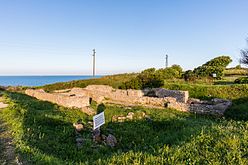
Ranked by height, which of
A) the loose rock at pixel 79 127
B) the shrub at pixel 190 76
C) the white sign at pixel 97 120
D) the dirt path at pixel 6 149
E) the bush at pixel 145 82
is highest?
the shrub at pixel 190 76

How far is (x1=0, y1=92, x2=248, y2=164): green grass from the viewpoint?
200 inches

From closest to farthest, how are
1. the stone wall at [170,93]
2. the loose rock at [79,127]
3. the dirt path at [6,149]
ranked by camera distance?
the dirt path at [6,149]
the loose rock at [79,127]
the stone wall at [170,93]

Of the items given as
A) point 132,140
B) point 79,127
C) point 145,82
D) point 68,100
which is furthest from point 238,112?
point 145,82

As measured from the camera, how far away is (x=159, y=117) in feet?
42.0

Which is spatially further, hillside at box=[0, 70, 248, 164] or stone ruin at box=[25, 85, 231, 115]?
stone ruin at box=[25, 85, 231, 115]

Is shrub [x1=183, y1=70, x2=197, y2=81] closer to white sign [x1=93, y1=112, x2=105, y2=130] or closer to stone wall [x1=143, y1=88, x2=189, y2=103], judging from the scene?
stone wall [x1=143, y1=88, x2=189, y2=103]

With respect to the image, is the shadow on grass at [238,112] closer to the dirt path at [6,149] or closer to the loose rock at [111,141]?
the loose rock at [111,141]

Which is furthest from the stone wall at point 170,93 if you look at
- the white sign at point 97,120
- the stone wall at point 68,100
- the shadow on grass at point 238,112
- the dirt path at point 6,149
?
the dirt path at point 6,149

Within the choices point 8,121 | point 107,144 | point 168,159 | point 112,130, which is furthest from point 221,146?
point 8,121

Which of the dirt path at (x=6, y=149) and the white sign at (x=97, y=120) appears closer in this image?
the dirt path at (x=6, y=149)

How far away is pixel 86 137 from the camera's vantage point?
8.70m

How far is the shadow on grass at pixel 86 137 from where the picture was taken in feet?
21.4

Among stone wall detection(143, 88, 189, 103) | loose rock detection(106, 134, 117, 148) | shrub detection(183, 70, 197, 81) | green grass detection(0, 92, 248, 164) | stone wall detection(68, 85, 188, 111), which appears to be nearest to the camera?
green grass detection(0, 92, 248, 164)

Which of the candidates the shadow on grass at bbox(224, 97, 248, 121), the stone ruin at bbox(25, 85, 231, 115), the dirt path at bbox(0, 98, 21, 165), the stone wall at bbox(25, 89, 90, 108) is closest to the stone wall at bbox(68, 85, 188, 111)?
the stone ruin at bbox(25, 85, 231, 115)
